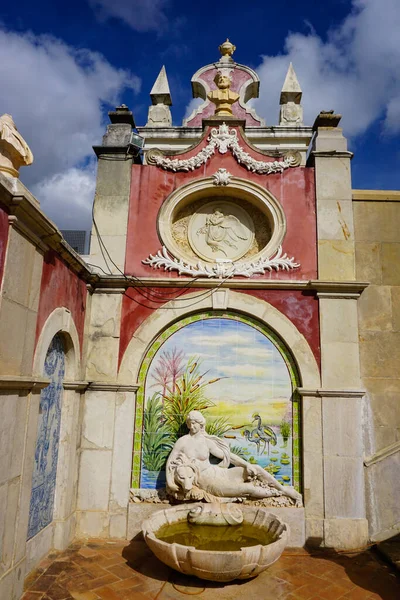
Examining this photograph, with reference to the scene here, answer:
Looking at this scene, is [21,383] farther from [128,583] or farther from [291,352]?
[291,352]

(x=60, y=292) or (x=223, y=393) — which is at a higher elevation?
(x=60, y=292)

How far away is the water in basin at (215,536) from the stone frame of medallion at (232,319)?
139 centimetres

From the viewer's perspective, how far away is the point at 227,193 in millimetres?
8555

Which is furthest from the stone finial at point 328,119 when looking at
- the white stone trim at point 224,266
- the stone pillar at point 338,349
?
the white stone trim at point 224,266

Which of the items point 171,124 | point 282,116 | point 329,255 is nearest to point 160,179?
point 329,255

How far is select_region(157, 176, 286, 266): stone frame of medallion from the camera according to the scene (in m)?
8.12

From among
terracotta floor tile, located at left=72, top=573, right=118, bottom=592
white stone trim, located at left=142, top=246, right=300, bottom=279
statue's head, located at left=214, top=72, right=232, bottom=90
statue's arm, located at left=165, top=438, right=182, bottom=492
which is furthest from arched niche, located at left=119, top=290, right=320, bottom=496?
statue's head, located at left=214, top=72, right=232, bottom=90

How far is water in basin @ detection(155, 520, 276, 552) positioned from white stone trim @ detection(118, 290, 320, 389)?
2414mm

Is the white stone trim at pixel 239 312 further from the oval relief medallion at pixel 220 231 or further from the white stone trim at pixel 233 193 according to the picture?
the oval relief medallion at pixel 220 231

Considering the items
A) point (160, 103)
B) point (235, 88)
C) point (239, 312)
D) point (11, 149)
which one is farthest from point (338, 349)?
point (160, 103)

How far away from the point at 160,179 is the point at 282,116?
19.8ft

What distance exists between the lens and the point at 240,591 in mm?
5395

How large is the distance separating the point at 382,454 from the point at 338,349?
1808 millimetres

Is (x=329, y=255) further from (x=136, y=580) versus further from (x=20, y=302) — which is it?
(x=136, y=580)
